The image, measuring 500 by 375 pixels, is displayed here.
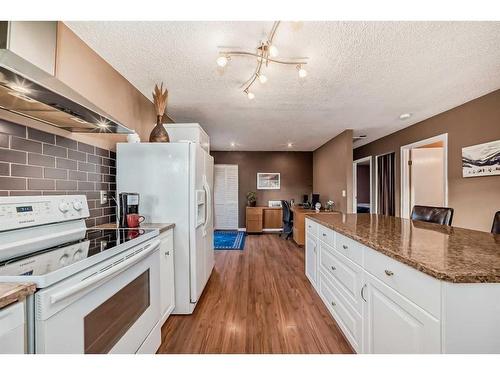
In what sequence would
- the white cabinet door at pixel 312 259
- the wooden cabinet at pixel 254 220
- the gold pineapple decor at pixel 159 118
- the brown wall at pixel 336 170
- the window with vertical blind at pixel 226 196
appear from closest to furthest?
the gold pineapple decor at pixel 159 118 < the white cabinet door at pixel 312 259 < the brown wall at pixel 336 170 < the wooden cabinet at pixel 254 220 < the window with vertical blind at pixel 226 196

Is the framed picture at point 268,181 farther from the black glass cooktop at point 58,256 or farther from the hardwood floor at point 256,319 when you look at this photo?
the black glass cooktop at point 58,256

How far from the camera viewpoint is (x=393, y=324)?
106 cm

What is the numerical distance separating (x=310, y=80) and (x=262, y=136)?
2.50 metres

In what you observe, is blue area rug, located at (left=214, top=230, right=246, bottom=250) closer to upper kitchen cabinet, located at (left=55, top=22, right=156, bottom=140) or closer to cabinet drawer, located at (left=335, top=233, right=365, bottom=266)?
upper kitchen cabinet, located at (left=55, top=22, right=156, bottom=140)

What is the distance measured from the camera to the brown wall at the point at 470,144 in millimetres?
2512

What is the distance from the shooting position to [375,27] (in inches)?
59.1

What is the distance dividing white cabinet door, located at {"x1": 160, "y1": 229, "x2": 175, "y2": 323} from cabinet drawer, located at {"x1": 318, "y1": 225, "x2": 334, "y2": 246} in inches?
56.3

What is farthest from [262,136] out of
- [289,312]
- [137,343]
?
[137,343]

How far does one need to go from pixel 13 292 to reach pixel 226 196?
5.76 metres

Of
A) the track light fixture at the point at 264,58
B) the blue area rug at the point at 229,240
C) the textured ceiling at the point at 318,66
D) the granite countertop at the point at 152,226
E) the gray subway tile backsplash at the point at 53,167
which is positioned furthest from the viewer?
the blue area rug at the point at 229,240

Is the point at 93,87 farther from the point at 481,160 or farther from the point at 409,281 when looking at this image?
the point at 481,160

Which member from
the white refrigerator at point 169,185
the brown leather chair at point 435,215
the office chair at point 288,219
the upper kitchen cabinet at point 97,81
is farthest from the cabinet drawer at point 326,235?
the office chair at point 288,219

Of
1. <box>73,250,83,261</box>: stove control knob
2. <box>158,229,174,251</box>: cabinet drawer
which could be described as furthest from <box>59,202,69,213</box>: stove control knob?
<box>158,229,174,251</box>: cabinet drawer

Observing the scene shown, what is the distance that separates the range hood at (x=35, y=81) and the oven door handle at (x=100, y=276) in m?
0.81
